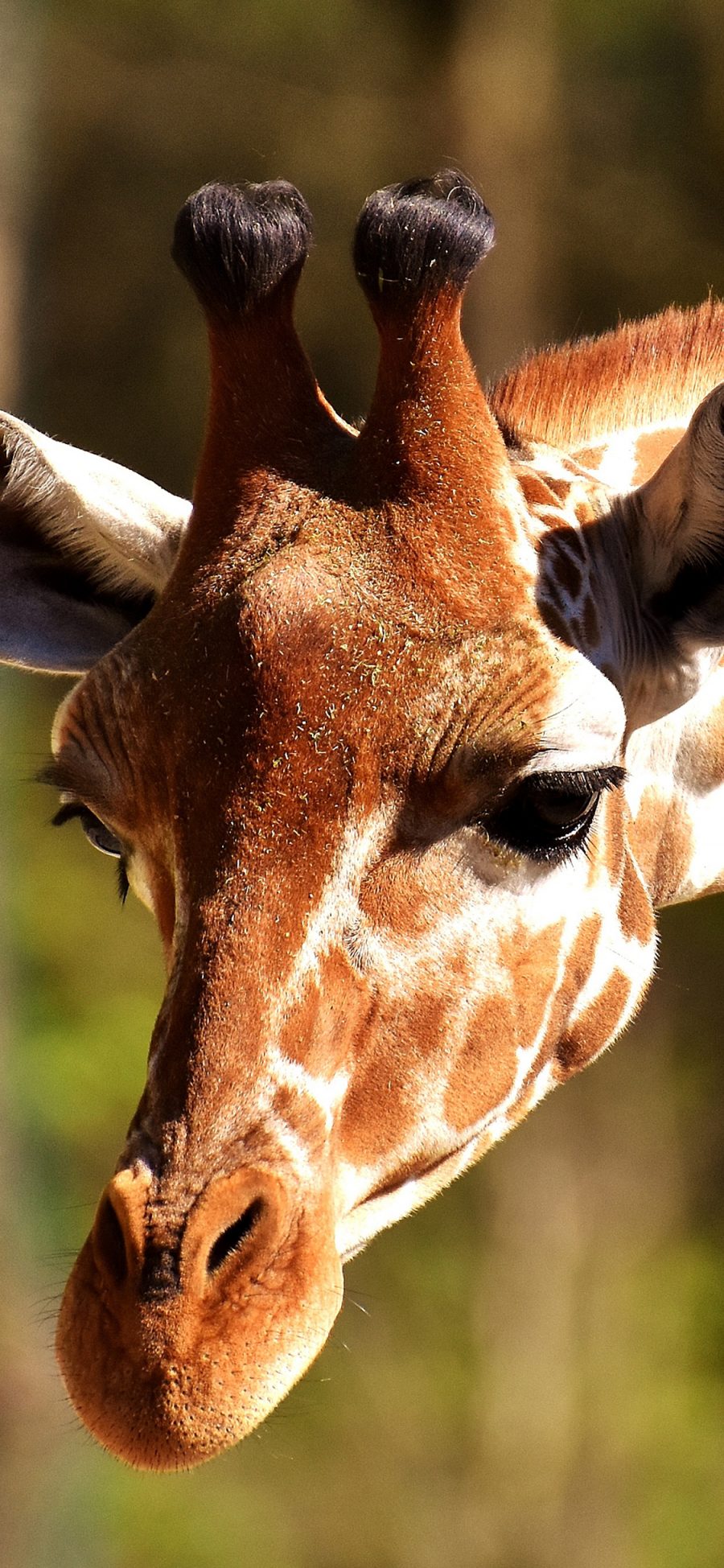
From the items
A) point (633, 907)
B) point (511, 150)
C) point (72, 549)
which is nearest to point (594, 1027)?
point (633, 907)

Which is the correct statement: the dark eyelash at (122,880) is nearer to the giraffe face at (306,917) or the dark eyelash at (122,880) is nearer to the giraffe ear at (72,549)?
the giraffe face at (306,917)

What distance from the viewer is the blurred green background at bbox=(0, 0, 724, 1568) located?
11688mm

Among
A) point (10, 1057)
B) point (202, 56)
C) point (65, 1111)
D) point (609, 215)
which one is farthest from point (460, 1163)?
point (202, 56)

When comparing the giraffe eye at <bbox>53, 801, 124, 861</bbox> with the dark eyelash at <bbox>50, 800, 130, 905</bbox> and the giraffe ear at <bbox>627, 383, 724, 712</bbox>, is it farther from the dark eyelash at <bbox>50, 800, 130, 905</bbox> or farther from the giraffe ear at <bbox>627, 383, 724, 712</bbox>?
the giraffe ear at <bbox>627, 383, 724, 712</bbox>

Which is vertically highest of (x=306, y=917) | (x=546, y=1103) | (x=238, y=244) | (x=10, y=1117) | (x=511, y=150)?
(x=238, y=244)

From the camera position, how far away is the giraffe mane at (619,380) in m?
3.38

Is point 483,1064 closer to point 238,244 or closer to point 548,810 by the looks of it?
point 548,810

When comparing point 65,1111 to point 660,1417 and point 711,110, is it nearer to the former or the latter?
point 660,1417

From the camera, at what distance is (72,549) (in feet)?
10.1

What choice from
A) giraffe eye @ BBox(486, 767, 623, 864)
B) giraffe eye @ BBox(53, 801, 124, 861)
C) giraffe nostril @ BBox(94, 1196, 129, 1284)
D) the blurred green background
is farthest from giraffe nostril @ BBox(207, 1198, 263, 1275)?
the blurred green background

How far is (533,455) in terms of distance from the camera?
9.84ft

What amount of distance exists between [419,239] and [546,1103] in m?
10.8

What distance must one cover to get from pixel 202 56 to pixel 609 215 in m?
4.04

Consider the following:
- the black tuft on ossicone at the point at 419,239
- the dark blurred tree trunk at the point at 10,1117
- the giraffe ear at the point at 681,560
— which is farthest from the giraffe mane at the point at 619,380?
the dark blurred tree trunk at the point at 10,1117
